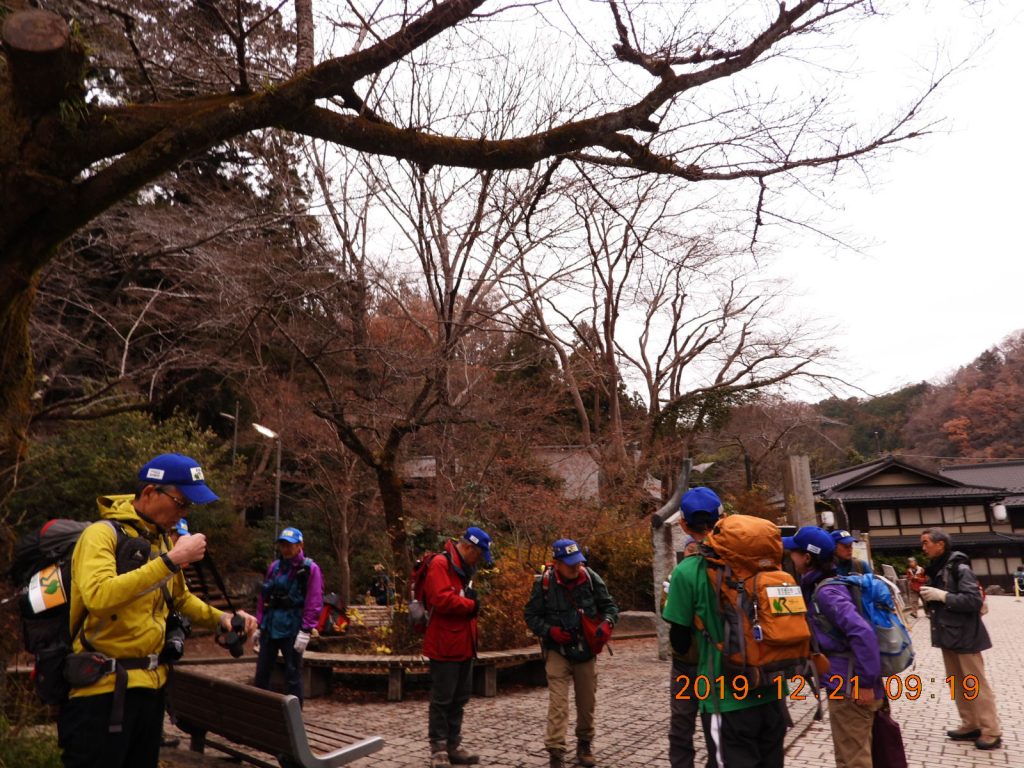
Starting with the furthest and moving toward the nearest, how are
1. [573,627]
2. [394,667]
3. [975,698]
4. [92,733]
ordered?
[394,667] < [975,698] < [573,627] < [92,733]

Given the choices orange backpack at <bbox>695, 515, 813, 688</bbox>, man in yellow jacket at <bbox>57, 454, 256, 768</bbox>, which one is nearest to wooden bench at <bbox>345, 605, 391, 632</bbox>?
man in yellow jacket at <bbox>57, 454, 256, 768</bbox>

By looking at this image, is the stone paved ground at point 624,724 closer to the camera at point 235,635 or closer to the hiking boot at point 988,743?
the hiking boot at point 988,743

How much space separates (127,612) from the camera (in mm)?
3080

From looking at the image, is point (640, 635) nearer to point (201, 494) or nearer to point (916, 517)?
point (201, 494)

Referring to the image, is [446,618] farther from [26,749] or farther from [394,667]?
[394,667]

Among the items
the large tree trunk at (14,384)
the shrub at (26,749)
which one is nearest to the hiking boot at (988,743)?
the shrub at (26,749)

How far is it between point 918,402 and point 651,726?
197 feet

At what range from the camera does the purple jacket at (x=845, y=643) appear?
4141 mm

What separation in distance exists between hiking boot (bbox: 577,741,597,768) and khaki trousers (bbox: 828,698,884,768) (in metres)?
1.96

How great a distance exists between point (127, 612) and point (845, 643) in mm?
3899

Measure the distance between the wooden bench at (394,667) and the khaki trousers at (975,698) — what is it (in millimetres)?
4446

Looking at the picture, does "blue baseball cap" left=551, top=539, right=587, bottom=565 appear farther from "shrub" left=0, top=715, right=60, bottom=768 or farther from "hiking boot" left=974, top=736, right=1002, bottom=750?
"hiking boot" left=974, top=736, right=1002, bottom=750

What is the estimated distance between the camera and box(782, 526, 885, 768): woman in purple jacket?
415 centimetres

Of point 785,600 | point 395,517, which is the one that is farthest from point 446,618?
point 395,517
